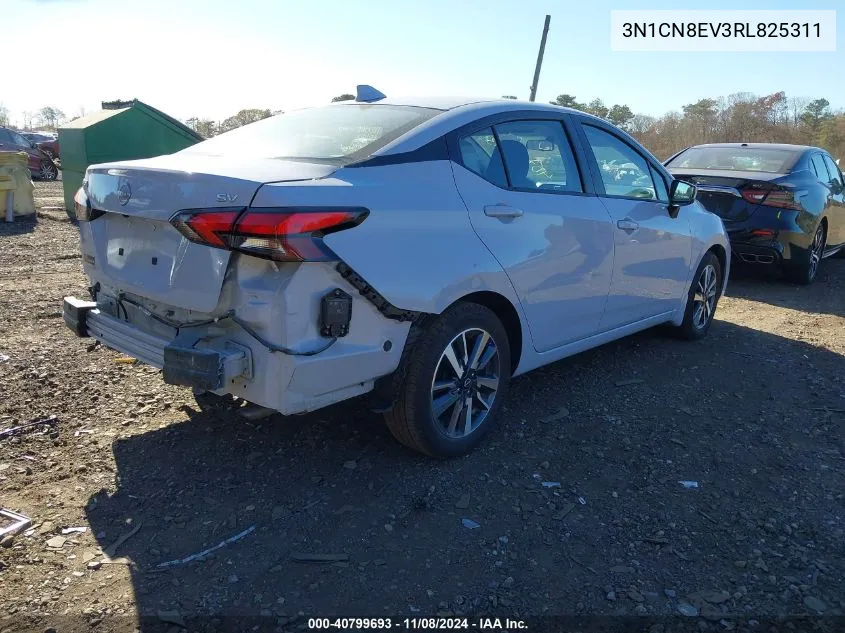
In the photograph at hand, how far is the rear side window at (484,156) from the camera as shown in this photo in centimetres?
350

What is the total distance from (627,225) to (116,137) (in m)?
9.44

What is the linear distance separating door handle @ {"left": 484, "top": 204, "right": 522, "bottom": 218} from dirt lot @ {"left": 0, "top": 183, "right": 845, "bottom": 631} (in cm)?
122

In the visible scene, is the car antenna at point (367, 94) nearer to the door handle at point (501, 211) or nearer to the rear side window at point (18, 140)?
the door handle at point (501, 211)

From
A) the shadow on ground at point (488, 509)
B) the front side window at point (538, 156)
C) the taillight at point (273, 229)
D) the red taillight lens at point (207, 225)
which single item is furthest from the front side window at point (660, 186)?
the red taillight lens at point (207, 225)

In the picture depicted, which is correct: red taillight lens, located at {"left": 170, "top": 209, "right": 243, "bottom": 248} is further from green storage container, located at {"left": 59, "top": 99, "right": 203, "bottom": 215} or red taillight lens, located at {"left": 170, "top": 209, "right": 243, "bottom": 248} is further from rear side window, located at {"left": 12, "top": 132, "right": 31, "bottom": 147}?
rear side window, located at {"left": 12, "top": 132, "right": 31, "bottom": 147}

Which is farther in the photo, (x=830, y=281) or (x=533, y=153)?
(x=830, y=281)

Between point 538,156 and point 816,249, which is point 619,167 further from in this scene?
point 816,249

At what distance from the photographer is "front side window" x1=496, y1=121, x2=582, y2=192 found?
3.75 metres

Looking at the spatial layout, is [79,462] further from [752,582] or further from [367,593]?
[752,582]

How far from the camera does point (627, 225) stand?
4520mm

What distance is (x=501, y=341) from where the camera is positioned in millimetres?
3684

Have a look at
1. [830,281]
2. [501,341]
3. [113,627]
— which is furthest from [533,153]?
[830,281]

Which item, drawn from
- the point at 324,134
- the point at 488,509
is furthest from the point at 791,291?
the point at 324,134

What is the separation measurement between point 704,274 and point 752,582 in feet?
11.5
